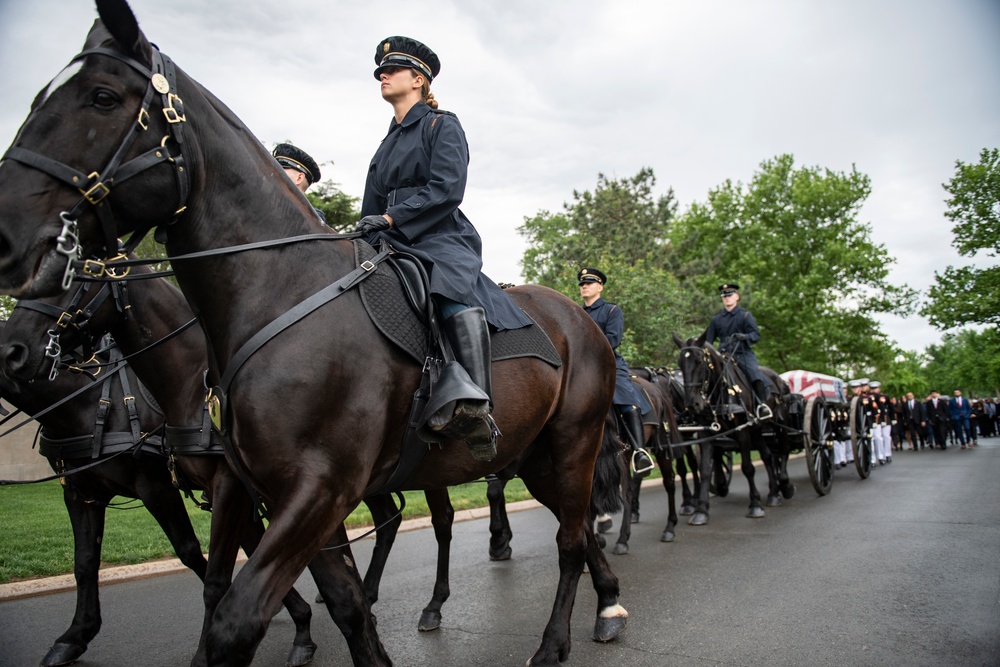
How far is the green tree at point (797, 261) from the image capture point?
3741 cm

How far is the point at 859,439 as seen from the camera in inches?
615

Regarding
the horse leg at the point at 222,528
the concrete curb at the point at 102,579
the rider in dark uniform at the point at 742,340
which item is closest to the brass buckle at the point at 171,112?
the horse leg at the point at 222,528

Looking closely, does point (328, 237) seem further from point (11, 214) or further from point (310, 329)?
point (11, 214)

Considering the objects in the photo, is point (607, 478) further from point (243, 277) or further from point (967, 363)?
point (967, 363)

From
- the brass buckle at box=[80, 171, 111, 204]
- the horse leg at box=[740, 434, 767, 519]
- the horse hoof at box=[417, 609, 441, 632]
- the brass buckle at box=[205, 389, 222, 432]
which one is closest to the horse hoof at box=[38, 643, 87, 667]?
the horse hoof at box=[417, 609, 441, 632]

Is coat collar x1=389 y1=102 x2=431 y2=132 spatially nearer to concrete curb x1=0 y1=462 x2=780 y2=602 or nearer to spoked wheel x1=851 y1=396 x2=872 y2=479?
concrete curb x1=0 y1=462 x2=780 y2=602

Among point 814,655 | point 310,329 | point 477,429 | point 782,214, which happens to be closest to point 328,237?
point 310,329

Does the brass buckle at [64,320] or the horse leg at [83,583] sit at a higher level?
the brass buckle at [64,320]

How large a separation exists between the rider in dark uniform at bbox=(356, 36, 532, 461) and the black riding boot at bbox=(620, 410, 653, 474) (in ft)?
16.9

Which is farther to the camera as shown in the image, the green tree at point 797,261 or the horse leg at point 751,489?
the green tree at point 797,261

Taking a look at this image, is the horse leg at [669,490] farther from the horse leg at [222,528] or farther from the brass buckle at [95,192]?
the brass buckle at [95,192]

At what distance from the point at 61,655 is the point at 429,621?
8.07 feet

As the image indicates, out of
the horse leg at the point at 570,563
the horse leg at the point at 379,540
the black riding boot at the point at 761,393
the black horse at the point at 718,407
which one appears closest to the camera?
the horse leg at the point at 570,563

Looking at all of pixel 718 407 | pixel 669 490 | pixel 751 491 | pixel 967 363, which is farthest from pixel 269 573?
pixel 967 363
